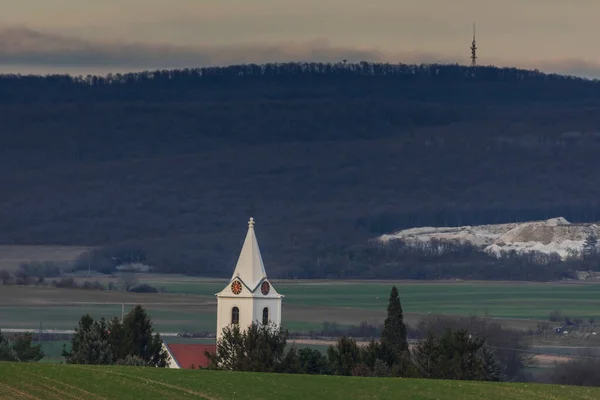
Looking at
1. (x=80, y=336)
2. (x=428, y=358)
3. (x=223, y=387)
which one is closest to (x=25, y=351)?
(x=80, y=336)

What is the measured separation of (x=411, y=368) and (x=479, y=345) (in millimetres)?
2563

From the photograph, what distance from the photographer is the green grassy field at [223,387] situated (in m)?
50.9

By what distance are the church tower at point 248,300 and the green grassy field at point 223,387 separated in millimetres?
36955

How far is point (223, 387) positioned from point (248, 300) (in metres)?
42.7

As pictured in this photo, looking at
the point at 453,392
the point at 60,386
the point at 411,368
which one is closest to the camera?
the point at 60,386

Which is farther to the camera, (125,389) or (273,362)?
(273,362)

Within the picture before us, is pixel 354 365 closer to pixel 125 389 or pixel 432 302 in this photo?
pixel 125 389

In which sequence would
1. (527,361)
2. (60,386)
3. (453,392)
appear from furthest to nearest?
1. (527,361)
2. (453,392)
3. (60,386)

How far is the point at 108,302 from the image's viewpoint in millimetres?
175375

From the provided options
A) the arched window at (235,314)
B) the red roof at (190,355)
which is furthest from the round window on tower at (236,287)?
the red roof at (190,355)

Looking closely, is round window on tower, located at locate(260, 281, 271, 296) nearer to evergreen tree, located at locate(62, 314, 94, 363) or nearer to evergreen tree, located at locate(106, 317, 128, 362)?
evergreen tree, located at locate(106, 317, 128, 362)

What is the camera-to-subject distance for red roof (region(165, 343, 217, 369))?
89.9 metres

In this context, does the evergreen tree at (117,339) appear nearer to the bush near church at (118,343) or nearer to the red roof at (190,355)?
the bush near church at (118,343)

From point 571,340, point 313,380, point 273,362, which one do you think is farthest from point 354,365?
point 571,340
